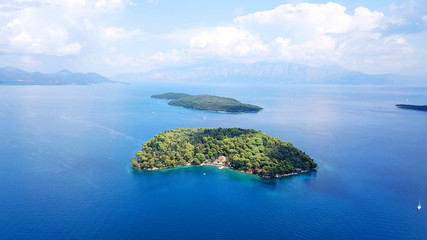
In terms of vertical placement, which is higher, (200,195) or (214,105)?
(214,105)

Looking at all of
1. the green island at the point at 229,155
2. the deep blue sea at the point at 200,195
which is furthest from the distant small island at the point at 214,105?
the green island at the point at 229,155

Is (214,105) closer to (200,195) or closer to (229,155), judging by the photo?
(229,155)

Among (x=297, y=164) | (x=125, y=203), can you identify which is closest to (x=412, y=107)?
(x=297, y=164)

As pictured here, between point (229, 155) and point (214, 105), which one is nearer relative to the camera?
point (229, 155)

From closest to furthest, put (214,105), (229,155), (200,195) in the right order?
(200,195)
(229,155)
(214,105)

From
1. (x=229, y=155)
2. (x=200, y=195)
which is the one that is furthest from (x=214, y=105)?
(x=200, y=195)

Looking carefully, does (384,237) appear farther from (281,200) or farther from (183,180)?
(183,180)

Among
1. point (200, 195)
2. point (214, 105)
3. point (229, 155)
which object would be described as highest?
point (214, 105)

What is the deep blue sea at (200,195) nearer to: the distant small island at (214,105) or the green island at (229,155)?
the green island at (229,155)
